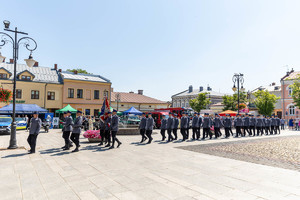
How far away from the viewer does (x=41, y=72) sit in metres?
34.1

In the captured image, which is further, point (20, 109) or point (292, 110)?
point (292, 110)

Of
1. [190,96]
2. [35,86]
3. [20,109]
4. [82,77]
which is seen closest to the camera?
[20,109]

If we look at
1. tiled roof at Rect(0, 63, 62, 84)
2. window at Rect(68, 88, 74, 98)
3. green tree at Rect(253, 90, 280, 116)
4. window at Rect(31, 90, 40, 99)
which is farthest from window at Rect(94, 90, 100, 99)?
green tree at Rect(253, 90, 280, 116)

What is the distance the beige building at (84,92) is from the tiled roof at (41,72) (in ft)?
4.06

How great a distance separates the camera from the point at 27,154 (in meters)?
8.64

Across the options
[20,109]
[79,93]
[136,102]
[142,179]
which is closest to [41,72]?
[79,93]

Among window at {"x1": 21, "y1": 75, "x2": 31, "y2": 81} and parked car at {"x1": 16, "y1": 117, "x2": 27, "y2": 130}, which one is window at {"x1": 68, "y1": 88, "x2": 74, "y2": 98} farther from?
parked car at {"x1": 16, "y1": 117, "x2": 27, "y2": 130}

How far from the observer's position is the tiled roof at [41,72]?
32.1 meters

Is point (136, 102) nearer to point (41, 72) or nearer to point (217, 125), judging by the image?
Result: point (41, 72)

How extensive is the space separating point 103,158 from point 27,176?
9.02ft

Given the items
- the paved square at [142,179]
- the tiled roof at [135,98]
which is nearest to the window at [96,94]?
the tiled roof at [135,98]

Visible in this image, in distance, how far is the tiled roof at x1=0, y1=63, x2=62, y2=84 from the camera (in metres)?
32.1

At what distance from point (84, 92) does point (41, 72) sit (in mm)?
7480

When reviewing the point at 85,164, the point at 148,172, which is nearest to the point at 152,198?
the point at 148,172
